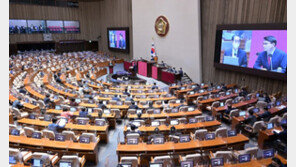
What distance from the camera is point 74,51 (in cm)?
3772

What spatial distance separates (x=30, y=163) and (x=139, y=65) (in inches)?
774

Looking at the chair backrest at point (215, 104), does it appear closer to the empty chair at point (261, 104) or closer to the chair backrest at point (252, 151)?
the empty chair at point (261, 104)

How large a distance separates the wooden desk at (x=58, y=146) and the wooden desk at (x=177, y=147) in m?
1.04

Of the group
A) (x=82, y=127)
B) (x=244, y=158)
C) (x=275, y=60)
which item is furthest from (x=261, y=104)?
(x=82, y=127)

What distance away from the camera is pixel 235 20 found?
53.9ft

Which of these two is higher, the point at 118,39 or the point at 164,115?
the point at 118,39

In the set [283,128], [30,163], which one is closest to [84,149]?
[30,163]

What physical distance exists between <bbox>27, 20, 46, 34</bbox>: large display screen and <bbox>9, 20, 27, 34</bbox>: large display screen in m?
0.70

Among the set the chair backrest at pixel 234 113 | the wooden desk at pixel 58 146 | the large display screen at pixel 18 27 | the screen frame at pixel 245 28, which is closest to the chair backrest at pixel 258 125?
the chair backrest at pixel 234 113

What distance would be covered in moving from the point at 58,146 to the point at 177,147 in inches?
165

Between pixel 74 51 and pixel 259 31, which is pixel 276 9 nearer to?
pixel 259 31

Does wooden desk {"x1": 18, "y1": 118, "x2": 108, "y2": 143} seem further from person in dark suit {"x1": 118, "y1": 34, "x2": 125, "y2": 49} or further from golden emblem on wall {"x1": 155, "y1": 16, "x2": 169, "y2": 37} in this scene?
person in dark suit {"x1": 118, "y1": 34, "x2": 125, "y2": 49}

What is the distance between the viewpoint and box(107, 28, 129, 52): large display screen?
101 feet

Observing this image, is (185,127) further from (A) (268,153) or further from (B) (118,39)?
(B) (118,39)
